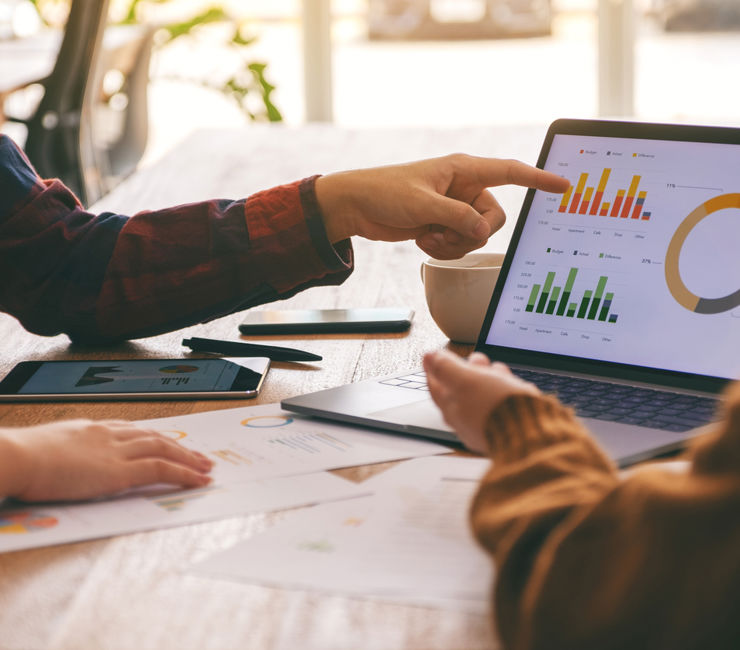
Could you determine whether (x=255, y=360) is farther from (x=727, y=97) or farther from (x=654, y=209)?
(x=727, y=97)

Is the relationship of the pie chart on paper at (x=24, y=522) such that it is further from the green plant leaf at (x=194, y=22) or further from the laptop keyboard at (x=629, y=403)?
the green plant leaf at (x=194, y=22)

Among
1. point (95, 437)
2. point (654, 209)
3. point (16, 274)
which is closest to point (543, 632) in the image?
A: point (95, 437)

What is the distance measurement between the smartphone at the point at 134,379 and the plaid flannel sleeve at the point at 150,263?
88 mm

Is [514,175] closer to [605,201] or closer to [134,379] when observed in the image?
[605,201]

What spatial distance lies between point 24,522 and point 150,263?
0.50m

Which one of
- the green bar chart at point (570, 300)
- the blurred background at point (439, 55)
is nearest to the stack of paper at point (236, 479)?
the green bar chart at point (570, 300)

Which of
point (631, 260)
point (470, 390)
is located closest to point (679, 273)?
point (631, 260)

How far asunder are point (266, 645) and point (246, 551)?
10 centimetres

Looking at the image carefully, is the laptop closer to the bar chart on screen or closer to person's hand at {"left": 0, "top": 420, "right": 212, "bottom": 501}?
the bar chart on screen

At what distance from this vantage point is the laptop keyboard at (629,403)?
78 centimetres

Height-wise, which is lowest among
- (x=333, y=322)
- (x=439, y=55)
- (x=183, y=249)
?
(x=439, y=55)

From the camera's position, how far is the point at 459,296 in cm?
108

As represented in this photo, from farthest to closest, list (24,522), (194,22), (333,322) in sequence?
(194,22) → (333,322) → (24,522)

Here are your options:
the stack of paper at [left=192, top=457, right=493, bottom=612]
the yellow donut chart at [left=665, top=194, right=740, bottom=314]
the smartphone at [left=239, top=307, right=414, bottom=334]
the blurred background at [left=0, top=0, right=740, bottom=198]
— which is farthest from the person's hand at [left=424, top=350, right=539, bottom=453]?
the blurred background at [left=0, top=0, right=740, bottom=198]
